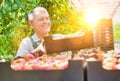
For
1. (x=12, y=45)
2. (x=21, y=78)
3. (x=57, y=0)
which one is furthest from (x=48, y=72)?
(x=57, y=0)

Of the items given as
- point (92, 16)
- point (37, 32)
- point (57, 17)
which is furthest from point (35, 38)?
point (92, 16)

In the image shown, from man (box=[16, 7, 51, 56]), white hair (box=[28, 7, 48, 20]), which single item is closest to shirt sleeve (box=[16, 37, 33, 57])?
man (box=[16, 7, 51, 56])

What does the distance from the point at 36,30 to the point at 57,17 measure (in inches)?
4.7

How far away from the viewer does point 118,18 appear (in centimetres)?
128

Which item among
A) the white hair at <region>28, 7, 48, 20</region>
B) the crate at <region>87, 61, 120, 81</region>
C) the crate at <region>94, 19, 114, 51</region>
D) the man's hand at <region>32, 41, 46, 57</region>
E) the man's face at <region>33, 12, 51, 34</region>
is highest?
the white hair at <region>28, 7, 48, 20</region>

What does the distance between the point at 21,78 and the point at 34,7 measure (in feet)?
1.16

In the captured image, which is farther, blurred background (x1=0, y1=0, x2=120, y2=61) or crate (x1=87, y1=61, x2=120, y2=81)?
blurred background (x1=0, y1=0, x2=120, y2=61)

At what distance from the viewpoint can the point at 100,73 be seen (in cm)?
109

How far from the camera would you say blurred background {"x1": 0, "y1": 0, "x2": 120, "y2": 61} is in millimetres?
1284

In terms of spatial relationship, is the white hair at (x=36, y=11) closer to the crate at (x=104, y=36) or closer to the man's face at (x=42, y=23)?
the man's face at (x=42, y=23)

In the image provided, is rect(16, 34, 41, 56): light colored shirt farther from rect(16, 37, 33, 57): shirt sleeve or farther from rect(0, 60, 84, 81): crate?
rect(0, 60, 84, 81): crate

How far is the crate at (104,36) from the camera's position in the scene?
1.26m

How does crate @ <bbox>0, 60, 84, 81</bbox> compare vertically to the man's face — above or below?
below

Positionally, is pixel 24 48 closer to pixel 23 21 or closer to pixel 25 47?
pixel 25 47
